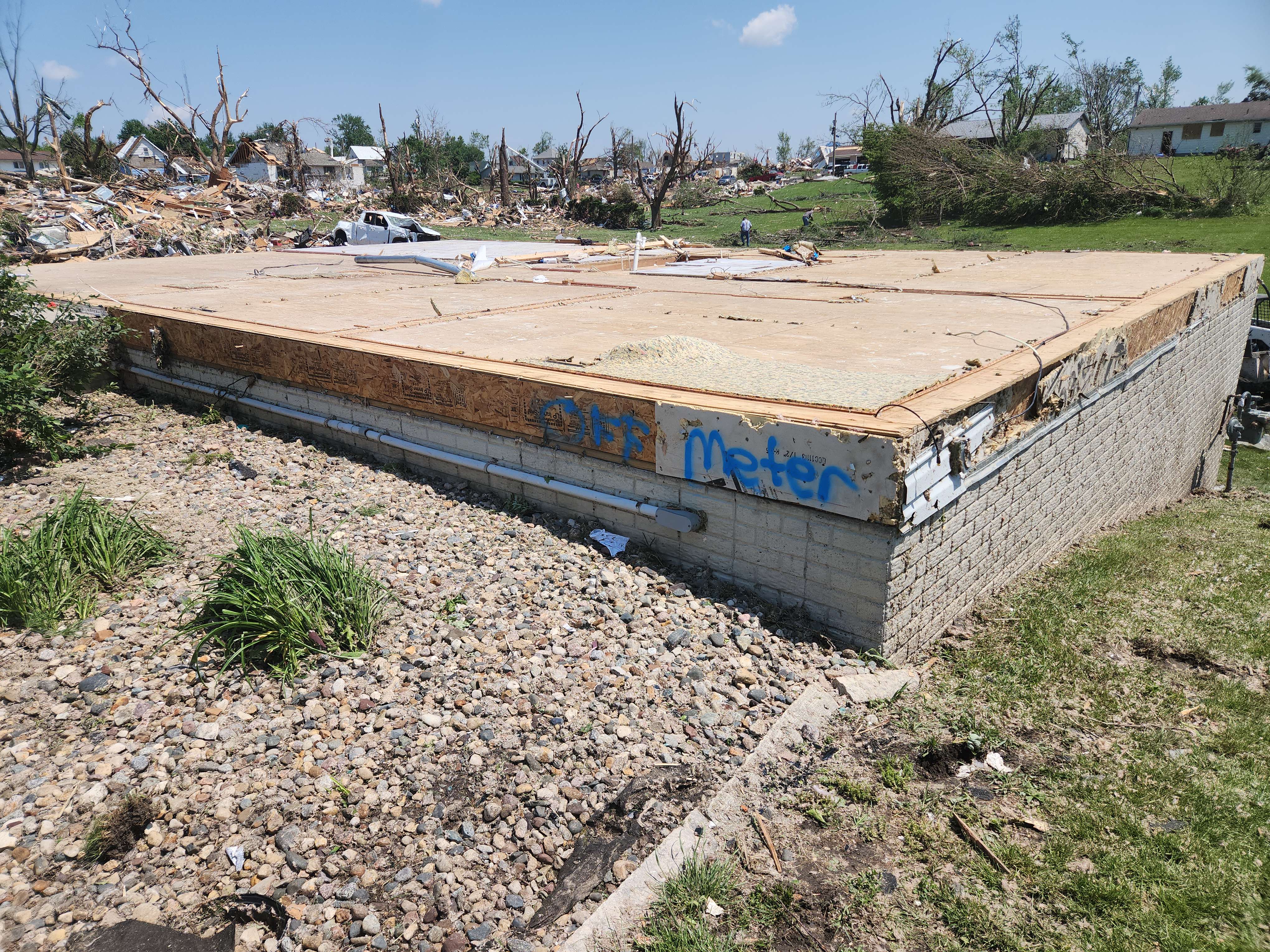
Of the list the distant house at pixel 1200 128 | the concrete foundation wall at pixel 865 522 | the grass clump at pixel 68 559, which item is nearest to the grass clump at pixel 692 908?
Result: the concrete foundation wall at pixel 865 522

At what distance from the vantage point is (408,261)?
14883 millimetres

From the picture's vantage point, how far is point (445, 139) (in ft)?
209

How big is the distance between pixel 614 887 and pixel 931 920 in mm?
1082

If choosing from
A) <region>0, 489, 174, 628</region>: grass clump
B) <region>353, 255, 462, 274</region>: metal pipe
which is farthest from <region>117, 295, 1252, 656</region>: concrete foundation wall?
<region>353, 255, 462, 274</region>: metal pipe

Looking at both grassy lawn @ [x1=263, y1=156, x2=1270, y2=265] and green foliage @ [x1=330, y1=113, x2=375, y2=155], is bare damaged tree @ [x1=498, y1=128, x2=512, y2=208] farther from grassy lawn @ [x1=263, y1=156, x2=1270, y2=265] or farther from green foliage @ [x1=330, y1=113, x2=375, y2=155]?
green foliage @ [x1=330, y1=113, x2=375, y2=155]

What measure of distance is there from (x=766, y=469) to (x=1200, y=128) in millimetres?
72601

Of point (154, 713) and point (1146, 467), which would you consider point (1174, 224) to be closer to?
point (1146, 467)

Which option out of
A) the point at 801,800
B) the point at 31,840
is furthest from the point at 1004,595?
the point at 31,840

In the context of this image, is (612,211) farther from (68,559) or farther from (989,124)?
(68,559)

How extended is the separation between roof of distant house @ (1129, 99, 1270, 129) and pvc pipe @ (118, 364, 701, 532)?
64559mm

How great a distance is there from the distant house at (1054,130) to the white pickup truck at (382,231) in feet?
72.4

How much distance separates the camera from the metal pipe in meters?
13.2

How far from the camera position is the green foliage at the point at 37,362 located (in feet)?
18.9

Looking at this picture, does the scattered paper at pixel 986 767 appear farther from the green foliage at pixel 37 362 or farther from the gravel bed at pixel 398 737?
the green foliage at pixel 37 362
